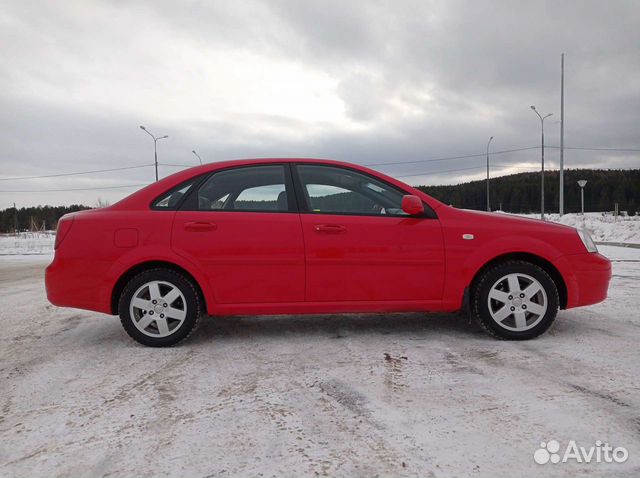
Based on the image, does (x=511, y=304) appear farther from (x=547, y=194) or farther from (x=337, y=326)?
(x=547, y=194)

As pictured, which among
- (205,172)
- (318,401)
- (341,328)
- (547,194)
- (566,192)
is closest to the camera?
(318,401)

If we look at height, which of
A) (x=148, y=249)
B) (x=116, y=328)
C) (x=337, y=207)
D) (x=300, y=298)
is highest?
(x=337, y=207)

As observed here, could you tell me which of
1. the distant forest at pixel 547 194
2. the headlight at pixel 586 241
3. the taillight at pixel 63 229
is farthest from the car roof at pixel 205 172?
the distant forest at pixel 547 194

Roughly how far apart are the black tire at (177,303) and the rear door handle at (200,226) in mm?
380

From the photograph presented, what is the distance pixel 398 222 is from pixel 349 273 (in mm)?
590

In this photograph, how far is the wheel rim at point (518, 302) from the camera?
3738mm

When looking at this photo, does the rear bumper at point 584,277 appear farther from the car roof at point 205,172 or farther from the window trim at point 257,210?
the window trim at point 257,210

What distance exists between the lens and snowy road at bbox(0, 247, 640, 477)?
192 centimetres

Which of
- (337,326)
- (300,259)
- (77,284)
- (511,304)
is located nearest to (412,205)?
(300,259)

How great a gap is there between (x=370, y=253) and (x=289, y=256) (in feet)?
2.17

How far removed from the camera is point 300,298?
3709 millimetres

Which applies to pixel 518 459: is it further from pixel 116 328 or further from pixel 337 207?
pixel 116 328

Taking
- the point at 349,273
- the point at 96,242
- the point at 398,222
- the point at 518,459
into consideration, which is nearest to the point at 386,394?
the point at 518,459

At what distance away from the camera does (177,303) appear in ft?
12.0
